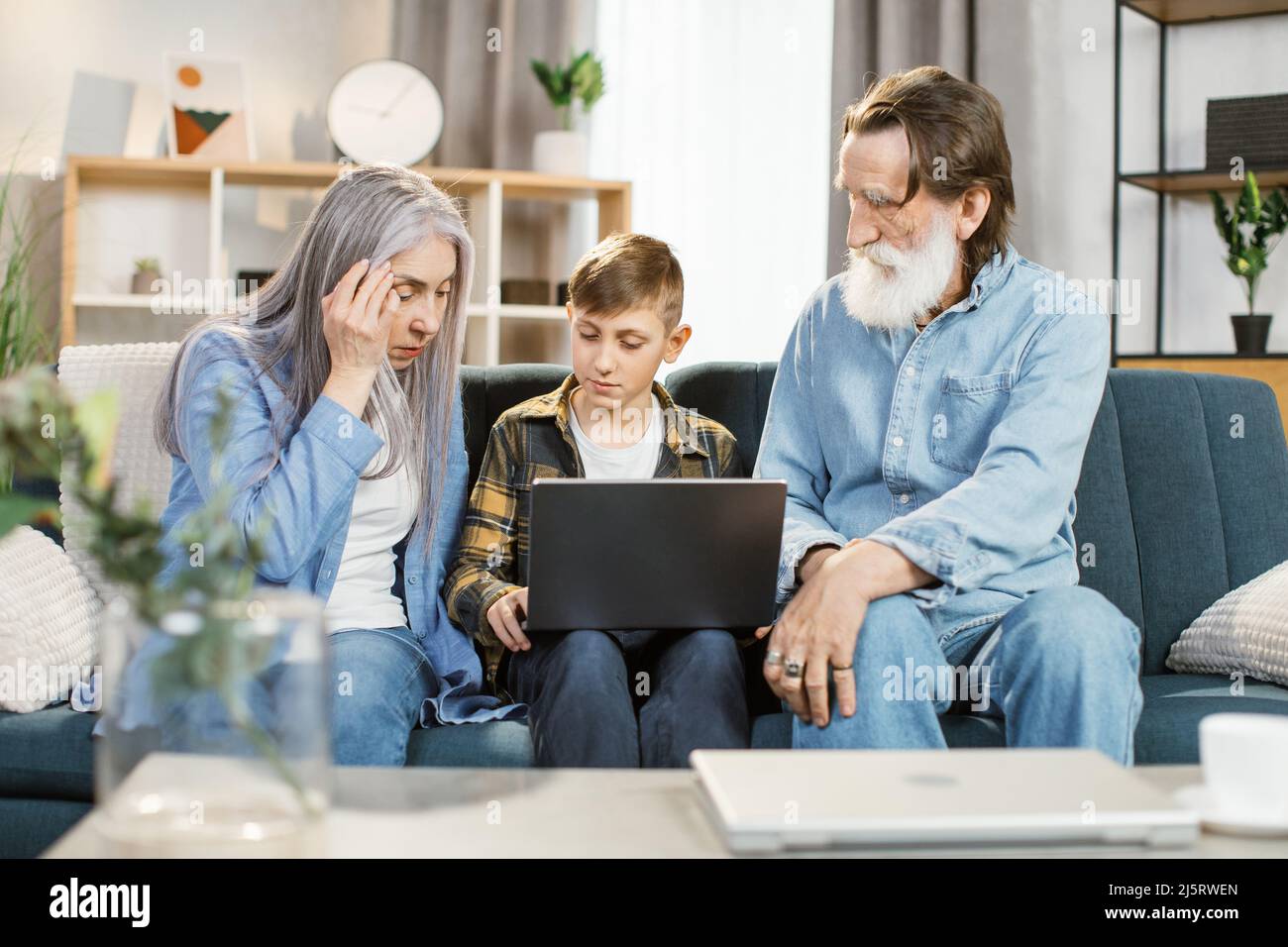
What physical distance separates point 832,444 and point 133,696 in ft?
3.82

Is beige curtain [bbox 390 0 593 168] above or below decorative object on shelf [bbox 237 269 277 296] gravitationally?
above

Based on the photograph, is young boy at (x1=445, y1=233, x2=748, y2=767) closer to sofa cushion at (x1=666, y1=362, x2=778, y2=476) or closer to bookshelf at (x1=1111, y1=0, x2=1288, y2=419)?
sofa cushion at (x1=666, y1=362, x2=778, y2=476)

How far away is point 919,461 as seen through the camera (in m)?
1.76

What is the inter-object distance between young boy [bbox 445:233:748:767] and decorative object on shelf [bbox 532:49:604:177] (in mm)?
1589

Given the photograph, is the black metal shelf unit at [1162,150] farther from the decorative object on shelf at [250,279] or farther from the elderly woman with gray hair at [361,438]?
the decorative object on shelf at [250,279]

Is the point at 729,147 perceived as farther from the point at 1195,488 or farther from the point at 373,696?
the point at 373,696

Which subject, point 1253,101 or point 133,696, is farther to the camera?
point 1253,101

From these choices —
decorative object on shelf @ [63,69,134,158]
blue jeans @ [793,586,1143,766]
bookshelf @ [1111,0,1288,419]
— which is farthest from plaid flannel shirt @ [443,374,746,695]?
decorative object on shelf @ [63,69,134,158]

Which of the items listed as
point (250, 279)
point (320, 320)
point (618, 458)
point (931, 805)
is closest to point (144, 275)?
point (250, 279)

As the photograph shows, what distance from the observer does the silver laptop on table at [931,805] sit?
3.02 ft

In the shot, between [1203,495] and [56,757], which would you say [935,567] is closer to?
[1203,495]

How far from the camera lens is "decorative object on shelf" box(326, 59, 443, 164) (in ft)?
11.4

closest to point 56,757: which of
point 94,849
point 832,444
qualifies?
point 94,849

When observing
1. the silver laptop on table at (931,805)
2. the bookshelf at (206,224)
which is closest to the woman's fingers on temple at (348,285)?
the silver laptop on table at (931,805)
